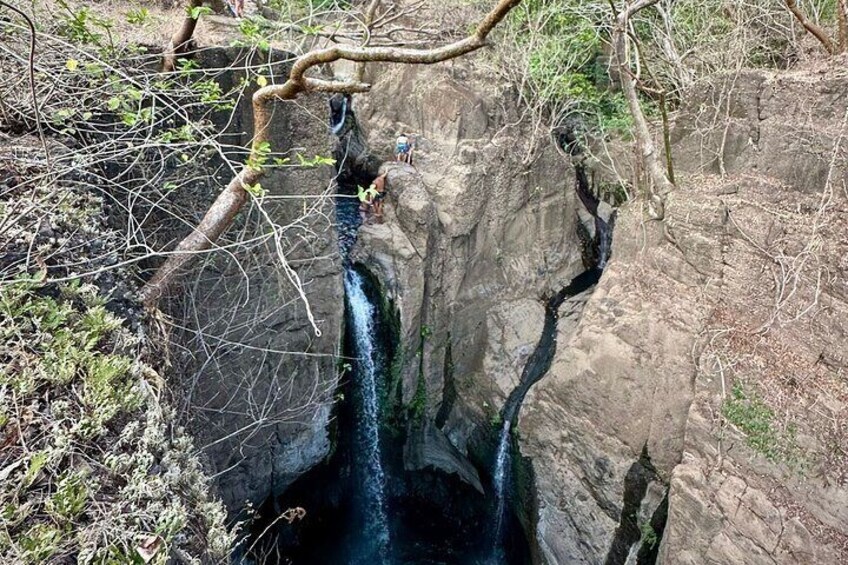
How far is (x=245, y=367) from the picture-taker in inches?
279

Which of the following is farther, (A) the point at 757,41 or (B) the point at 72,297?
(A) the point at 757,41

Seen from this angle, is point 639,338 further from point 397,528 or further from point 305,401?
point 397,528

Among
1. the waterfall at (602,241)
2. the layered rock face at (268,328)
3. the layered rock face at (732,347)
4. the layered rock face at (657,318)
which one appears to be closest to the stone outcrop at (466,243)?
the layered rock face at (657,318)

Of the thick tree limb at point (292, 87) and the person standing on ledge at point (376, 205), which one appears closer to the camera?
the thick tree limb at point (292, 87)

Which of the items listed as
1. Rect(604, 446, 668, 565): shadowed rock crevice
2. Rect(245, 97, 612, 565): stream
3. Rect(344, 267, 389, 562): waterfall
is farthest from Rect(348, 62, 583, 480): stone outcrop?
Rect(604, 446, 668, 565): shadowed rock crevice

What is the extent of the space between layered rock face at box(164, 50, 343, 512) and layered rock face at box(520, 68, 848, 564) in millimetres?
3875

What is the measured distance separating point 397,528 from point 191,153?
306 inches

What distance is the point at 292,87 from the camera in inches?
148

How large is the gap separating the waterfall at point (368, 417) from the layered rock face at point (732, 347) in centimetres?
348

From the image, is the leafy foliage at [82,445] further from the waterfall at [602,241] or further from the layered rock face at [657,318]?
the waterfall at [602,241]

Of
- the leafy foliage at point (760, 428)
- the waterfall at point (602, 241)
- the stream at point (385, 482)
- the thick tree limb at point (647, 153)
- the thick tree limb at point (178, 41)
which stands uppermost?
the thick tree limb at point (178, 41)

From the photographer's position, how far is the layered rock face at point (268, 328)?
6129 millimetres

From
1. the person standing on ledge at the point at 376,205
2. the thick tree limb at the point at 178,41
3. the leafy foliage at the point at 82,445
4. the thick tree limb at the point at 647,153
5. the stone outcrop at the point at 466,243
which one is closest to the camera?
the leafy foliage at the point at 82,445

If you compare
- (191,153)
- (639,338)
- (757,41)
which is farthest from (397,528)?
(757,41)
